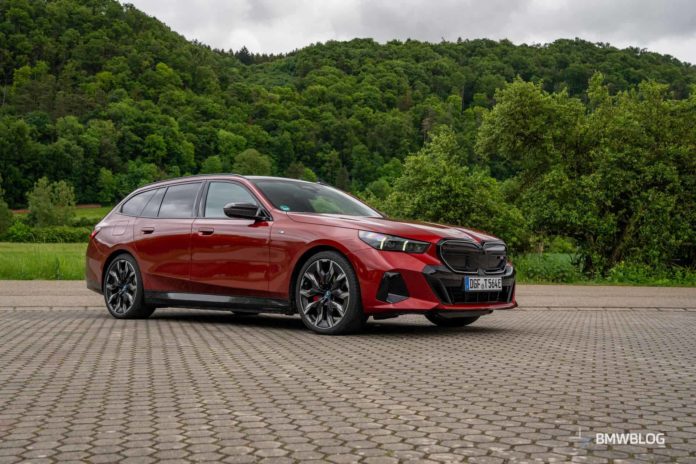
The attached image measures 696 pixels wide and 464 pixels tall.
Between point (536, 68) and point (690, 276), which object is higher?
point (536, 68)

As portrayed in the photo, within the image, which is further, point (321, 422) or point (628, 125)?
point (628, 125)

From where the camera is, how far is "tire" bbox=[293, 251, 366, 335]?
799 cm

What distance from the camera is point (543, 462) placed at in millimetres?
3426

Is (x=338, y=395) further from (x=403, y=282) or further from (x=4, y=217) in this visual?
(x=4, y=217)

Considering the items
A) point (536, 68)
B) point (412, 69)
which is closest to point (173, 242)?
point (536, 68)

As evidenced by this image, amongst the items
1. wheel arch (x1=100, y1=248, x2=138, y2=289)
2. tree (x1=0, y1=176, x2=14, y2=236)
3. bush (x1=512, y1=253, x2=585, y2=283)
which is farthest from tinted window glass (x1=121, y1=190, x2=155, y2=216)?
tree (x1=0, y1=176, x2=14, y2=236)

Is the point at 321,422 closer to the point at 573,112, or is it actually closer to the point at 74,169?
the point at 573,112

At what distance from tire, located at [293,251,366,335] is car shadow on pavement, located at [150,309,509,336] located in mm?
345

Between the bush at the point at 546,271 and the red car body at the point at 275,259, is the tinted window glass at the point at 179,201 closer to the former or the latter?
the red car body at the point at 275,259

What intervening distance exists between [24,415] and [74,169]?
118 metres

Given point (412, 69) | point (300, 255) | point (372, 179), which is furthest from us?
point (412, 69)

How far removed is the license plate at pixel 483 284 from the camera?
8.30 meters

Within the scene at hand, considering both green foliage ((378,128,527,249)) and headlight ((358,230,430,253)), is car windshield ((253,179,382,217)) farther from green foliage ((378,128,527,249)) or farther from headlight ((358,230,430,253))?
green foliage ((378,128,527,249))

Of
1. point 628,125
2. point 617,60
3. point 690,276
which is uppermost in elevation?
point 617,60
